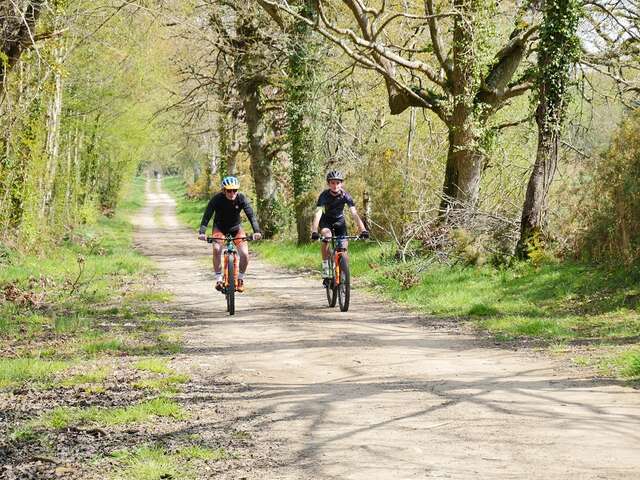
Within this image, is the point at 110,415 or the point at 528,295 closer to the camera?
the point at 110,415

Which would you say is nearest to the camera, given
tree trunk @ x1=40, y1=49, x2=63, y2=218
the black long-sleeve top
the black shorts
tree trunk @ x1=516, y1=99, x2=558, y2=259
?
the black long-sleeve top

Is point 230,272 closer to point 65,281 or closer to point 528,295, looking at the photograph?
point 528,295

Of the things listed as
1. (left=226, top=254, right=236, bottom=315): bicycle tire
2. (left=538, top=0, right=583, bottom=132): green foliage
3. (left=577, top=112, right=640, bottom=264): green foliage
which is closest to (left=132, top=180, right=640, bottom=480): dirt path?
(left=226, top=254, right=236, bottom=315): bicycle tire

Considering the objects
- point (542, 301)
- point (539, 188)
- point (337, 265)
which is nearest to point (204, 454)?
point (337, 265)

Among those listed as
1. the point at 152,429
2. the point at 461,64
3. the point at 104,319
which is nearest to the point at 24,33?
the point at 104,319

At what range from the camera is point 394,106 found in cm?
1873

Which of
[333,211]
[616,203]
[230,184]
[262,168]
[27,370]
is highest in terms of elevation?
[262,168]

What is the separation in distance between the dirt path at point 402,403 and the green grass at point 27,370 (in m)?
1.48

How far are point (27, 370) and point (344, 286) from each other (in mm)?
5783

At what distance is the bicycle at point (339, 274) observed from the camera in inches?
517

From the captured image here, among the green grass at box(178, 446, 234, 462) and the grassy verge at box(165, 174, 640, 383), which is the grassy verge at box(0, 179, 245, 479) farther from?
the grassy verge at box(165, 174, 640, 383)

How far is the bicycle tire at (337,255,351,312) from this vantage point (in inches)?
516

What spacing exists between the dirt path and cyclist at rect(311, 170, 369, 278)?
1.52 metres

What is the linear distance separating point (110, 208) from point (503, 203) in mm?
36688
